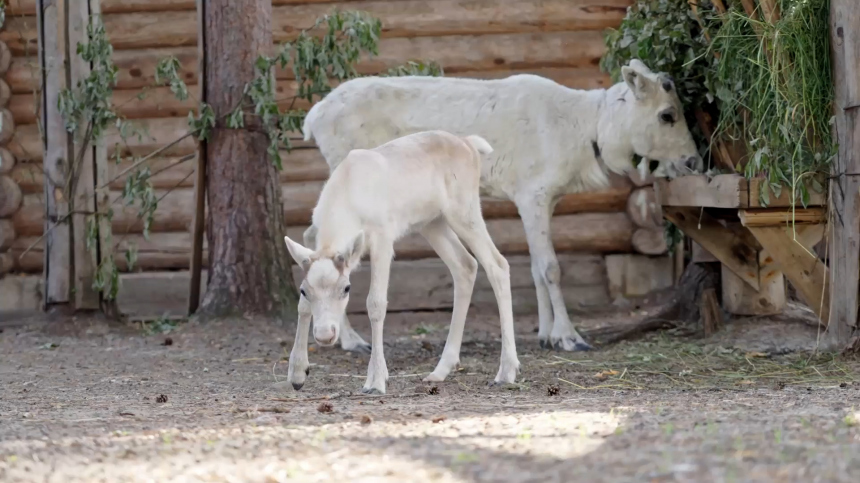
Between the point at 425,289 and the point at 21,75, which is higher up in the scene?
the point at 21,75

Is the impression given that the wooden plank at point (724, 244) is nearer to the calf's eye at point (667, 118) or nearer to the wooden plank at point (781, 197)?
the calf's eye at point (667, 118)

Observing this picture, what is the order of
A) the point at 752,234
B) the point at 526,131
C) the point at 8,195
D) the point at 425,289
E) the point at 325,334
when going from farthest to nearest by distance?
1. the point at 8,195
2. the point at 425,289
3. the point at 526,131
4. the point at 752,234
5. the point at 325,334

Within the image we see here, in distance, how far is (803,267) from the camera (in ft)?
21.7

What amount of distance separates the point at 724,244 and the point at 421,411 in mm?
3731

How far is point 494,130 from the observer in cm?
800

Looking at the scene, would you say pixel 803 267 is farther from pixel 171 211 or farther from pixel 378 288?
pixel 171 211

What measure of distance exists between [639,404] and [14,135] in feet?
25.4

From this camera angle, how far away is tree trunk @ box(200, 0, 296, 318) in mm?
8406

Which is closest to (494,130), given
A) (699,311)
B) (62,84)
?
(699,311)

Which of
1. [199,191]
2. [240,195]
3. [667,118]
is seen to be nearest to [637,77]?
[667,118]

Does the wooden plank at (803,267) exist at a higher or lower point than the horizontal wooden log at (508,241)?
higher

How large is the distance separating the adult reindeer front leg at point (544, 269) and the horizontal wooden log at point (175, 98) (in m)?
2.61

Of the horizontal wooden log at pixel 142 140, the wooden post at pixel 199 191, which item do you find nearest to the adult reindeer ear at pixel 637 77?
the wooden post at pixel 199 191

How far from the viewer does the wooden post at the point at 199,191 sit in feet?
28.2
